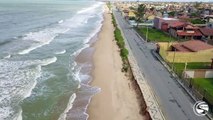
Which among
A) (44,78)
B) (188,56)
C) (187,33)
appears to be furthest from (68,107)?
(187,33)

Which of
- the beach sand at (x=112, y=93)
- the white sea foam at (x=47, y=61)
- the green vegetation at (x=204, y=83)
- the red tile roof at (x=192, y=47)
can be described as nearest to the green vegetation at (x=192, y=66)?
the red tile roof at (x=192, y=47)

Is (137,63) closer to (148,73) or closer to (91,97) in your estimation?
(148,73)

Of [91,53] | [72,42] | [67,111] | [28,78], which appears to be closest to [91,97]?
[67,111]

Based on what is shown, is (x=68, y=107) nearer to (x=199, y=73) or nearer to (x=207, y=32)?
(x=199, y=73)

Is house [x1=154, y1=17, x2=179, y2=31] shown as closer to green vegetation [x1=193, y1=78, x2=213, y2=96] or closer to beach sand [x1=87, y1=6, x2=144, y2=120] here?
beach sand [x1=87, y1=6, x2=144, y2=120]

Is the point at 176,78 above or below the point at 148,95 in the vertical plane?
below

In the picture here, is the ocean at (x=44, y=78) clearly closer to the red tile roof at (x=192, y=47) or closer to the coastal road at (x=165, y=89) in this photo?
the coastal road at (x=165, y=89)

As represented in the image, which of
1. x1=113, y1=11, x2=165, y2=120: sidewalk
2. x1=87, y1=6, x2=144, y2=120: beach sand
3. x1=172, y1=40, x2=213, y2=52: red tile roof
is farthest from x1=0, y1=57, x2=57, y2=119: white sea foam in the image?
x1=172, y1=40, x2=213, y2=52: red tile roof
